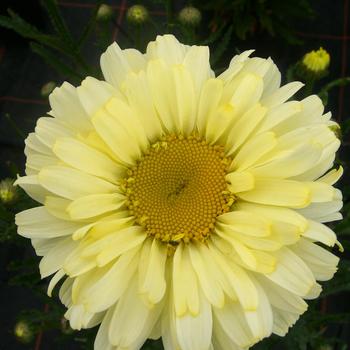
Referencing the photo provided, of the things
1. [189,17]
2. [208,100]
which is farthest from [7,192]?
[189,17]

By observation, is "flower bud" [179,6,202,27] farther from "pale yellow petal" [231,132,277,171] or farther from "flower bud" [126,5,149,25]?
"pale yellow petal" [231,132,277,171]

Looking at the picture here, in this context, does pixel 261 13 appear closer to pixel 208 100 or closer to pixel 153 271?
pixel 208 100

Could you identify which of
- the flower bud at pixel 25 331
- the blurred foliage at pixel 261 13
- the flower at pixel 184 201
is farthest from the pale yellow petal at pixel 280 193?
the blurred foliage at pixel 261 13

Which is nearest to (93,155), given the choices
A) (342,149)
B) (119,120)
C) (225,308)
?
(119,120)

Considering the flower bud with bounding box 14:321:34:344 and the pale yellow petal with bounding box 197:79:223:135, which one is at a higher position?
the pale yellow petal with bounding box 197:79:223:135

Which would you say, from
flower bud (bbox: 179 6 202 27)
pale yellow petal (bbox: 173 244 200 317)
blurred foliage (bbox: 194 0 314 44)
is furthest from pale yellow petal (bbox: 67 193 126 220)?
blurred foliage (bbox: 194 0 314 44)
